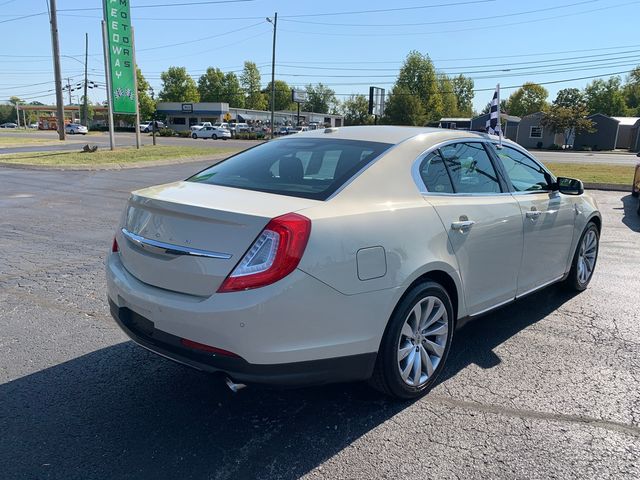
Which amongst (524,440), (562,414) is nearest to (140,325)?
(524,440)

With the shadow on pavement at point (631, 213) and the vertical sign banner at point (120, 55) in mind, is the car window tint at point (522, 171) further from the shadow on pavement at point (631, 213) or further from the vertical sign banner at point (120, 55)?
the vertical sign banner at point (120, 55)

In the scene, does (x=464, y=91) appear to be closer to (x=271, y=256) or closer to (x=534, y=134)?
(x=534, y=134)

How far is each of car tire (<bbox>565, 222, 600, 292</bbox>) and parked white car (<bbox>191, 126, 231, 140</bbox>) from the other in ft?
185

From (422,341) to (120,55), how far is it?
26.2 m

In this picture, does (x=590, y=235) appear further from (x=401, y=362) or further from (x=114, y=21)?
(x=114, y=21)

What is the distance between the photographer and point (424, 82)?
93.8 meters

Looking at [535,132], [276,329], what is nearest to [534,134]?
[535,132]

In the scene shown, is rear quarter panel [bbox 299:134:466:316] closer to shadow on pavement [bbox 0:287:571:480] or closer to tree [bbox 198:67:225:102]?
shadow on pavement [bbox 0:287:571:480]

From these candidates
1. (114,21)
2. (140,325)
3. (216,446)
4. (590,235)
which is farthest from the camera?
(114,21)

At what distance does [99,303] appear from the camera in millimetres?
4871

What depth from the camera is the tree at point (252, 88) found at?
11575 cm

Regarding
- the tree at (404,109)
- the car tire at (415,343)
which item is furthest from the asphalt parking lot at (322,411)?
the tree at (404,109)

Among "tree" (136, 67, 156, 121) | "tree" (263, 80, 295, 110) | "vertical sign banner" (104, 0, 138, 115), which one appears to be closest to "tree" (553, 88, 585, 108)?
"tree" (263, 80, 295, 110)

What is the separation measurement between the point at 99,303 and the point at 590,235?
5061 mm
